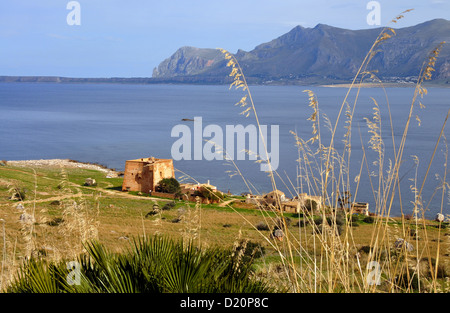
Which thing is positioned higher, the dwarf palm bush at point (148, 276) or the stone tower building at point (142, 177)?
the dwarf palm bush at point (148, 276)

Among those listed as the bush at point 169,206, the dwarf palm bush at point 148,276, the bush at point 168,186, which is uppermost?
the dwarf palm bush at point 148,276

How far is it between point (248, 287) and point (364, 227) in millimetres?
21070

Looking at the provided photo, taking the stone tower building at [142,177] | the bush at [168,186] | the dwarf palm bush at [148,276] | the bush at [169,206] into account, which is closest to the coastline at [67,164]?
the stone tower building at [142,177]

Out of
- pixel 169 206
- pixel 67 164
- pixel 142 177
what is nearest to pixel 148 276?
pixel 169 206

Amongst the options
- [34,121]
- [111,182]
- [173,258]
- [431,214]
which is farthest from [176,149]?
[173,258]

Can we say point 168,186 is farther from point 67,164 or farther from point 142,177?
point 67,164

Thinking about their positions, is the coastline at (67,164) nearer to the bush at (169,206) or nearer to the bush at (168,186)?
the bush at (168,186)

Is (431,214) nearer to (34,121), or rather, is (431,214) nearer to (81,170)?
(81,170)

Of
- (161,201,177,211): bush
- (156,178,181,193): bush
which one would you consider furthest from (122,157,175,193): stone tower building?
(161,201,177,211): bush

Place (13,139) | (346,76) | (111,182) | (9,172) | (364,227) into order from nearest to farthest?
(364,227) → (9,172) → (111,182) → (13,139) → (346,76)

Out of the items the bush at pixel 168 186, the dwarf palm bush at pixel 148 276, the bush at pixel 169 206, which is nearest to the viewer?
the dwarf palm bush at pixel 148 276

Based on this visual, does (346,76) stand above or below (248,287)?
above

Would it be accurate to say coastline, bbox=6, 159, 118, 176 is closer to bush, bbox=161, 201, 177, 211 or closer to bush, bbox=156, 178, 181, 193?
bush, bbox=156, 178, 181, 193
